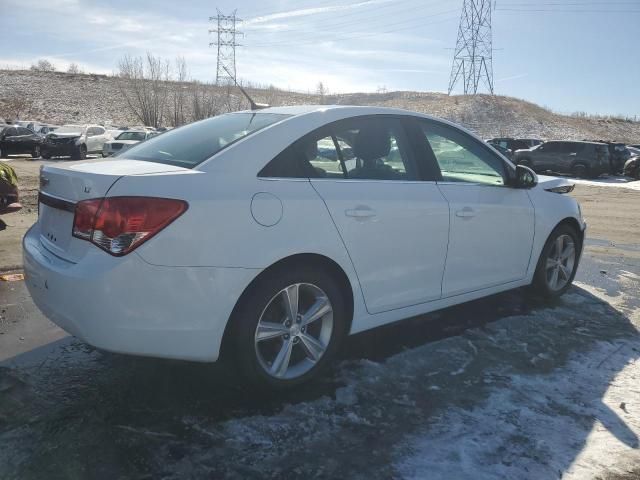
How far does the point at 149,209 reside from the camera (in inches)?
103

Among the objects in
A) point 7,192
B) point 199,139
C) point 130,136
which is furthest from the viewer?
point 130,136

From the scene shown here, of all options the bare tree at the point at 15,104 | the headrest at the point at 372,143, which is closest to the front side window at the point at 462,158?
the headrest at the point at 372,143

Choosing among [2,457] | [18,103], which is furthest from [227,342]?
[18,103]

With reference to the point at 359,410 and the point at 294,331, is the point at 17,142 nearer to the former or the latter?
the point at 294,331

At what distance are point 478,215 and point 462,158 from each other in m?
0.47

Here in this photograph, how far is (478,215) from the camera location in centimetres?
401

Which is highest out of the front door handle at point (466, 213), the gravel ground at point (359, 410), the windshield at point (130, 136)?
the windshield at point (130, 136)

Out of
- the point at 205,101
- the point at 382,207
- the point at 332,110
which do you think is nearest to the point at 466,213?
the point at 382,207

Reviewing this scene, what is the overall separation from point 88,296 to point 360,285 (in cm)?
151

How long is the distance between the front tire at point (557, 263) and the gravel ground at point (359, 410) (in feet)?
1.73

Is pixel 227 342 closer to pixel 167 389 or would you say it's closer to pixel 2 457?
pixel 167 389

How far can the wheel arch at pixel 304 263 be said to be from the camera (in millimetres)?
2891

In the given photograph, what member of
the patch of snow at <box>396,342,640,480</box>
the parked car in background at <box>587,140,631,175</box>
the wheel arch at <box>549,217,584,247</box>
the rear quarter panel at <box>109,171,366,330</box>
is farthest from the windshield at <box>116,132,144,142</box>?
the patch of snow at <box>396,342,640,480</box>

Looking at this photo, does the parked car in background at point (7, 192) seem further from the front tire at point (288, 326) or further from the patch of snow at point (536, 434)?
the patch of snow at point (536, 434)
